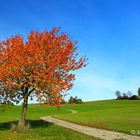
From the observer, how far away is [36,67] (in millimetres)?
33688

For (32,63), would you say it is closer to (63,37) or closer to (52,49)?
(52,49)

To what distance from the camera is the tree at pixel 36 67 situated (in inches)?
1319

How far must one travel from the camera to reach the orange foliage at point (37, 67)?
33.5 meters

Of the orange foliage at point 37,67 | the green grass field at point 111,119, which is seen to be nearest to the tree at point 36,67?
the orange foliage at point 37,67

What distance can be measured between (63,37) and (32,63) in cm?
555

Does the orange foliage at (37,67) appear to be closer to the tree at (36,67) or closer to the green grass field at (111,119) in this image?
the tree at (36,67)

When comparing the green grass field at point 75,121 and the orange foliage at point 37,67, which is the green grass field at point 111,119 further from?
the orange foliage at point 37,67

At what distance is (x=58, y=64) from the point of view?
3444 centimetres

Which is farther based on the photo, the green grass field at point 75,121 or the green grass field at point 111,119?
the green grass field at point 111,119

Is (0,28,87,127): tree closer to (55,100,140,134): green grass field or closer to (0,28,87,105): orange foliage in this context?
(0,28,87,105): orange foliage

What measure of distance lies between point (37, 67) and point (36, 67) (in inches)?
5.4

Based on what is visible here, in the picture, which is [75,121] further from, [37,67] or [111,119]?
[37,67]

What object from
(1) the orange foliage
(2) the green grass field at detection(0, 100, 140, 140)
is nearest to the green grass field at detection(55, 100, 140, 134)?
(2) the green grass field at detection(0, 100, 140, 140)

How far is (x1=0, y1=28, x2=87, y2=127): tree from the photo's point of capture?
110 ft
